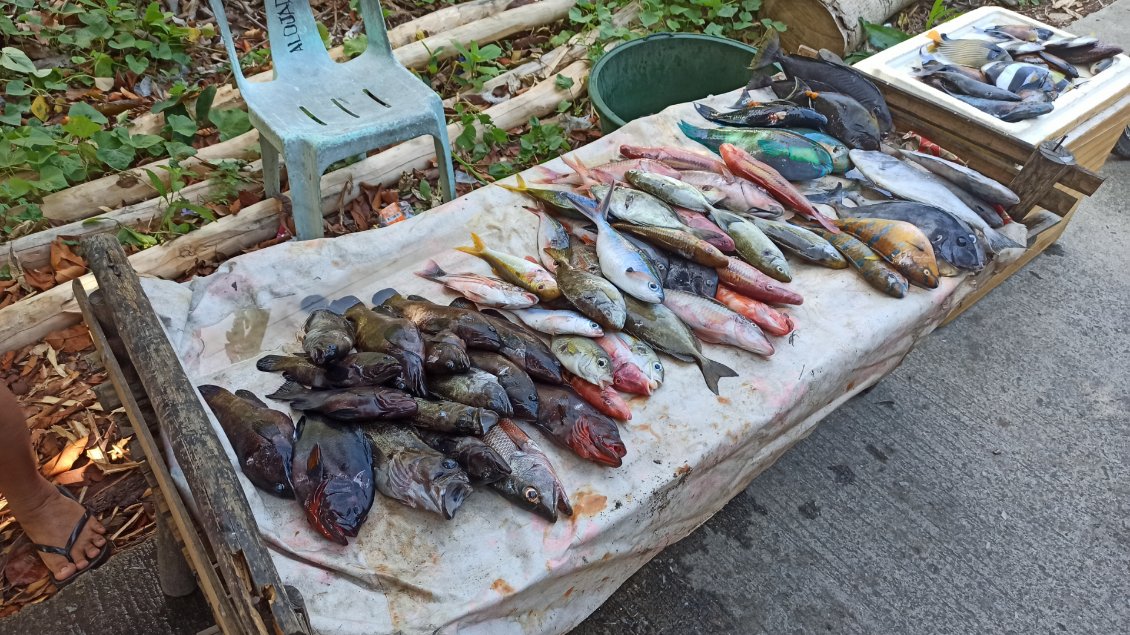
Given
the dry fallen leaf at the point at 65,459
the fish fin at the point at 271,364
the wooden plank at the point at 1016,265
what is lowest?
the wooden plank at the point at 1016,265

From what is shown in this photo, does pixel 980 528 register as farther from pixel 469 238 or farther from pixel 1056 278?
pixel 469 238

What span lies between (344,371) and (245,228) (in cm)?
184

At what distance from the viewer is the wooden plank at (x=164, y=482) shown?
1615mm

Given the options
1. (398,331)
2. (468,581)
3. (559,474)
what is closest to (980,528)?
(559,474)

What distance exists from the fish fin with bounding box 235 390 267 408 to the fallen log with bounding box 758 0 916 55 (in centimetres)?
472

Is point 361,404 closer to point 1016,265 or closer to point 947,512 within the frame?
point 947,512

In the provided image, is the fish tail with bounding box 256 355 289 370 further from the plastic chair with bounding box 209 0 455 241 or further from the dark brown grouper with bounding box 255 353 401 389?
the plastic chair with bounding box 209 0 455 241

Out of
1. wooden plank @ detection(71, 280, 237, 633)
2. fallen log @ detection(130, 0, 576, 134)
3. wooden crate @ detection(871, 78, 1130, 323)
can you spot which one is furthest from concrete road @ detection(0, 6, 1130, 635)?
fallen log @ detection(130, 0, 576, 134)

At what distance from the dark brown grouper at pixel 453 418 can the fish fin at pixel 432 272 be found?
80 centimetres

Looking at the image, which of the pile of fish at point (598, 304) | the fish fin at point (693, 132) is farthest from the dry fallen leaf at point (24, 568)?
the fish fin at point (693, 132)

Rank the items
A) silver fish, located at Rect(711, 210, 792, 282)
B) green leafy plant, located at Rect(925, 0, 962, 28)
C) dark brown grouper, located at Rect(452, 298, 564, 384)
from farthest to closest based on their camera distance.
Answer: green leafy plant, located at Rect(925, 0, 962, 28) < silver fish, located at Rect(711, 210, 792, 282) < dark brown grouper, located at Rect(452, 298, 564, 384)

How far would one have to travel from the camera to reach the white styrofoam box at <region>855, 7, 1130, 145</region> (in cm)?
371

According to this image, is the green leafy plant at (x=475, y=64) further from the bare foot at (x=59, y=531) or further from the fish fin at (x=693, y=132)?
the bare foot at (x=59, y=531)

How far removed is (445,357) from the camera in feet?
7.09
